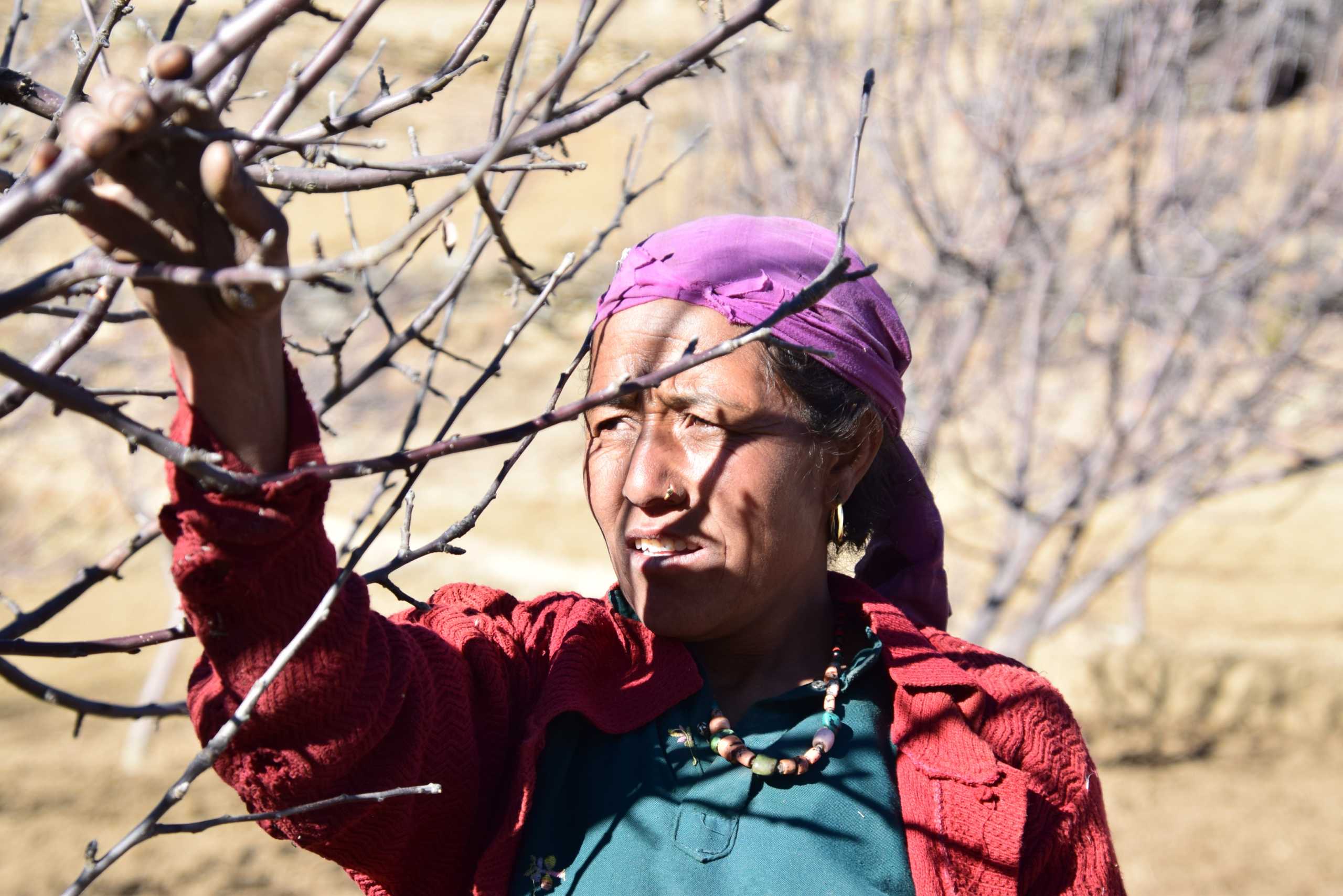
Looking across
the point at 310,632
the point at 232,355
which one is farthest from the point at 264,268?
the point at 310,632

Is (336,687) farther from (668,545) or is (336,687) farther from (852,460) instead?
(852,460)

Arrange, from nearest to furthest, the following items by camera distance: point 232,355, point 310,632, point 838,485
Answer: point 232,355 < point 310,632 < point 838,485

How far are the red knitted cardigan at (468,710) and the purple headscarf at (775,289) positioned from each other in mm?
356

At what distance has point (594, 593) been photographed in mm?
10648

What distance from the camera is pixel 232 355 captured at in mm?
958

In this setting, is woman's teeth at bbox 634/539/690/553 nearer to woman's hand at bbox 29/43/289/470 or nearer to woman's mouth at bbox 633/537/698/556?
woman's mouth at bbox 633/537/698/556

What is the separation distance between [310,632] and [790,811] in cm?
72

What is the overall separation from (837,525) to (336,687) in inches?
36.3

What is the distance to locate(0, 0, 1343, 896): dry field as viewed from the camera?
639 centimetres

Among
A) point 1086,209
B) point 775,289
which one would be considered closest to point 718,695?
point 775,289

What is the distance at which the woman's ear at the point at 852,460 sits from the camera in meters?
1.73

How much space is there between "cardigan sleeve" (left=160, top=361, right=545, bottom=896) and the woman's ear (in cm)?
47

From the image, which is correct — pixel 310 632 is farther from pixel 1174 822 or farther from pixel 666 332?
pixel 1174 822

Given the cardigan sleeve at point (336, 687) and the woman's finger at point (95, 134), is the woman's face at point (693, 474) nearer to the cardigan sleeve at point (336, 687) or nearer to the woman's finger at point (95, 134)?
the cardigan sleeve at point (336, 687)
